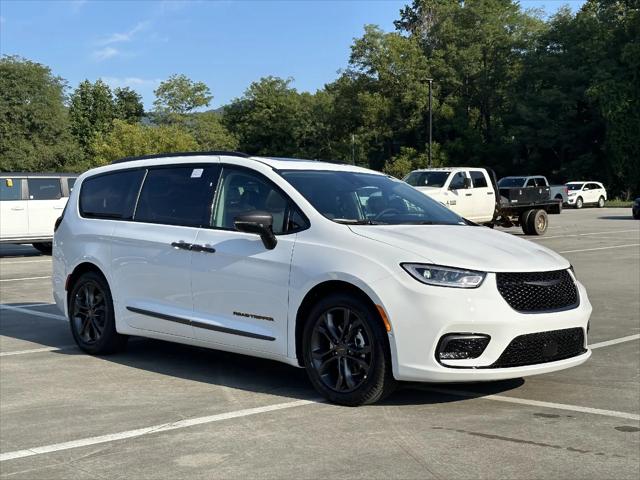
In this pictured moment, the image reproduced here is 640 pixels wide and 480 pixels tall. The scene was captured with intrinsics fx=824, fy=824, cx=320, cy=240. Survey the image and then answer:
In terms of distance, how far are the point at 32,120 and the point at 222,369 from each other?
73352mm

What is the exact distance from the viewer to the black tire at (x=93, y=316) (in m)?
7.51

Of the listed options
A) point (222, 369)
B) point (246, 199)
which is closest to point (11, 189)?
point (222, 369)

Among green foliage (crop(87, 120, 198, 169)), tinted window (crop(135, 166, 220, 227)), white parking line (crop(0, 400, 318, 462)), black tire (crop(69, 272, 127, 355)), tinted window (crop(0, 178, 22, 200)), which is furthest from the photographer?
green foliage (crop(87, 120, 198, 169))

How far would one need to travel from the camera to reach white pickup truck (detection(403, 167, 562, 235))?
24.0 m

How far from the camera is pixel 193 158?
23.3 feet

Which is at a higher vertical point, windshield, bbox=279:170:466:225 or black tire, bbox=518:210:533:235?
windshield, bbox=279:170:466:225

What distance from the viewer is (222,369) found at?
700cm

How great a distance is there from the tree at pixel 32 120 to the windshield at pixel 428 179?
54.6m

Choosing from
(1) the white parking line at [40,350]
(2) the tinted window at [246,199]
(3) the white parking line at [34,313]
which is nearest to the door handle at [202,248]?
(2) the tinted window at [246,199]

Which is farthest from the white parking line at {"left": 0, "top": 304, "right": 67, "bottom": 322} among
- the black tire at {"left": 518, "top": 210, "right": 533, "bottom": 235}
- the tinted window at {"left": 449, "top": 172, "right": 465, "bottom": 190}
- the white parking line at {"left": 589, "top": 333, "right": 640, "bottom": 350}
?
the black tire at {"left": 518, "top": 210, "right": 533, "bottom": 235}

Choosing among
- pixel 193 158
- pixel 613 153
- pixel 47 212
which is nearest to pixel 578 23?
pixel 613 153

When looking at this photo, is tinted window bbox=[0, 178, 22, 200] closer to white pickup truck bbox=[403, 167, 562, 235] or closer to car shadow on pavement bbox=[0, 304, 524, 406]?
white pickup truck bbox=[403, 167, 562, 235]

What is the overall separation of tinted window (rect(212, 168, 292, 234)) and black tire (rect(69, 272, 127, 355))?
162cm

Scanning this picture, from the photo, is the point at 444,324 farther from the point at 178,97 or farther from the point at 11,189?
the point at 178,97
